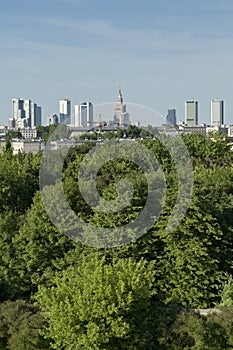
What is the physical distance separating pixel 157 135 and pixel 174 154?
2.98m

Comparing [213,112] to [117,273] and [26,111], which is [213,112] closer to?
[26,111]

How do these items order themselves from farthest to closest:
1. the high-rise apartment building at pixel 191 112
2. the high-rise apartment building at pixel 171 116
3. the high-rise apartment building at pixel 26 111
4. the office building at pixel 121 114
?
the high-rise apartment building at pixel 26 111 → the high-rise apartment building at pixel 191 112 → the high-rise apartment building at pixel 171 116 → the office building at pixel 121 114

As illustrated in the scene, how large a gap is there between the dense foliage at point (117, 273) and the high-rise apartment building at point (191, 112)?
11797 centimetres

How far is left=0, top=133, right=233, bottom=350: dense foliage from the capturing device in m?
11.9

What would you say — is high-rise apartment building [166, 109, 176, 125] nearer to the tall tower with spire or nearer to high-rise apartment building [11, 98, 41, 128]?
the tall tower with spire

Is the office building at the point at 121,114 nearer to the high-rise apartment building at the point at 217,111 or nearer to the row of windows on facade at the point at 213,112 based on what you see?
the row of windows on facade at the point at 213,112

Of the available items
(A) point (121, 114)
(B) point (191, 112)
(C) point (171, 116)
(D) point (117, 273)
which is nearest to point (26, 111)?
(B) point (191, 112)

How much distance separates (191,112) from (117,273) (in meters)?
140

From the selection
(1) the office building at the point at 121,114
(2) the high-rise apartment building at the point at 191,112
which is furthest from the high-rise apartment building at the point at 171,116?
(2) the high-rise apartment building at the point at 191,112

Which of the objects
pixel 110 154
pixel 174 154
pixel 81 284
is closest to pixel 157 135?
pixel 174 154

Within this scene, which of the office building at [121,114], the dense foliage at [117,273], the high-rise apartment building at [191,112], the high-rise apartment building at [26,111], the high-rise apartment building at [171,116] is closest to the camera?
the dense foliage at [117,273]

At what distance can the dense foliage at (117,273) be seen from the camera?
11.9m

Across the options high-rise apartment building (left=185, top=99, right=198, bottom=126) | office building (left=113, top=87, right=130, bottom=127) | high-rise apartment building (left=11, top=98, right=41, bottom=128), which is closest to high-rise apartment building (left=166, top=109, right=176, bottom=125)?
office building (left=113, top=87, right=130, bottom=127)

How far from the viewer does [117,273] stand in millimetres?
12469
